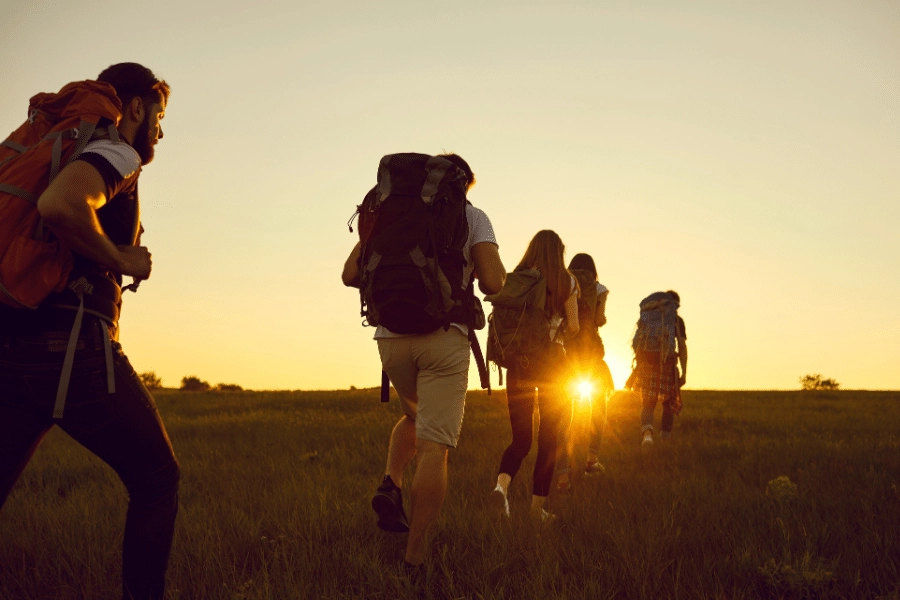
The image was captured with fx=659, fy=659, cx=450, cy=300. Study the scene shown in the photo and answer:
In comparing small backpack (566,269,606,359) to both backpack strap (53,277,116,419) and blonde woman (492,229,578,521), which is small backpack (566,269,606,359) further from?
backpack strap (53,277,116,419)

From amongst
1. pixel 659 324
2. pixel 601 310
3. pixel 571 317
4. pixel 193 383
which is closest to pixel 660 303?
pixel 659 324

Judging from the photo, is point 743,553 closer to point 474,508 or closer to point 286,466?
point 474,508

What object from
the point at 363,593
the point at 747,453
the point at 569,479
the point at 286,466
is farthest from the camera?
the point at 747,453

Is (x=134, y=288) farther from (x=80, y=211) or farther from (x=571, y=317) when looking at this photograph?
(x=571, y=317)

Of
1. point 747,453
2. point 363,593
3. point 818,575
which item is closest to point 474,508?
point 363,593

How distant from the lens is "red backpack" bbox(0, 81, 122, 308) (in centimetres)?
228

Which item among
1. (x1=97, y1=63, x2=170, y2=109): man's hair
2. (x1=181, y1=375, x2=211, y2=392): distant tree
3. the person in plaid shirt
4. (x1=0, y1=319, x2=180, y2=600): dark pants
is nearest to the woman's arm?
(x1=0, y1=319, x2=180, y2=600): dark pants

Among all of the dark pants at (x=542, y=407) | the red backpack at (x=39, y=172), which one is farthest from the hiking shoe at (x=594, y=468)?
the red backpack at (x=39, y=172)

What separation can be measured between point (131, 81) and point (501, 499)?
417cm

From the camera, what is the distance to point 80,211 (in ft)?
7.41

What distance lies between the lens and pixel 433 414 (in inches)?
143

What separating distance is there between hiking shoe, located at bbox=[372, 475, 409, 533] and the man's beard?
86.7 inches

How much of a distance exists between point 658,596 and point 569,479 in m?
3.27

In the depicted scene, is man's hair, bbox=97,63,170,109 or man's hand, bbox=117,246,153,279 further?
man's hair, bbox=97,63,170,109
